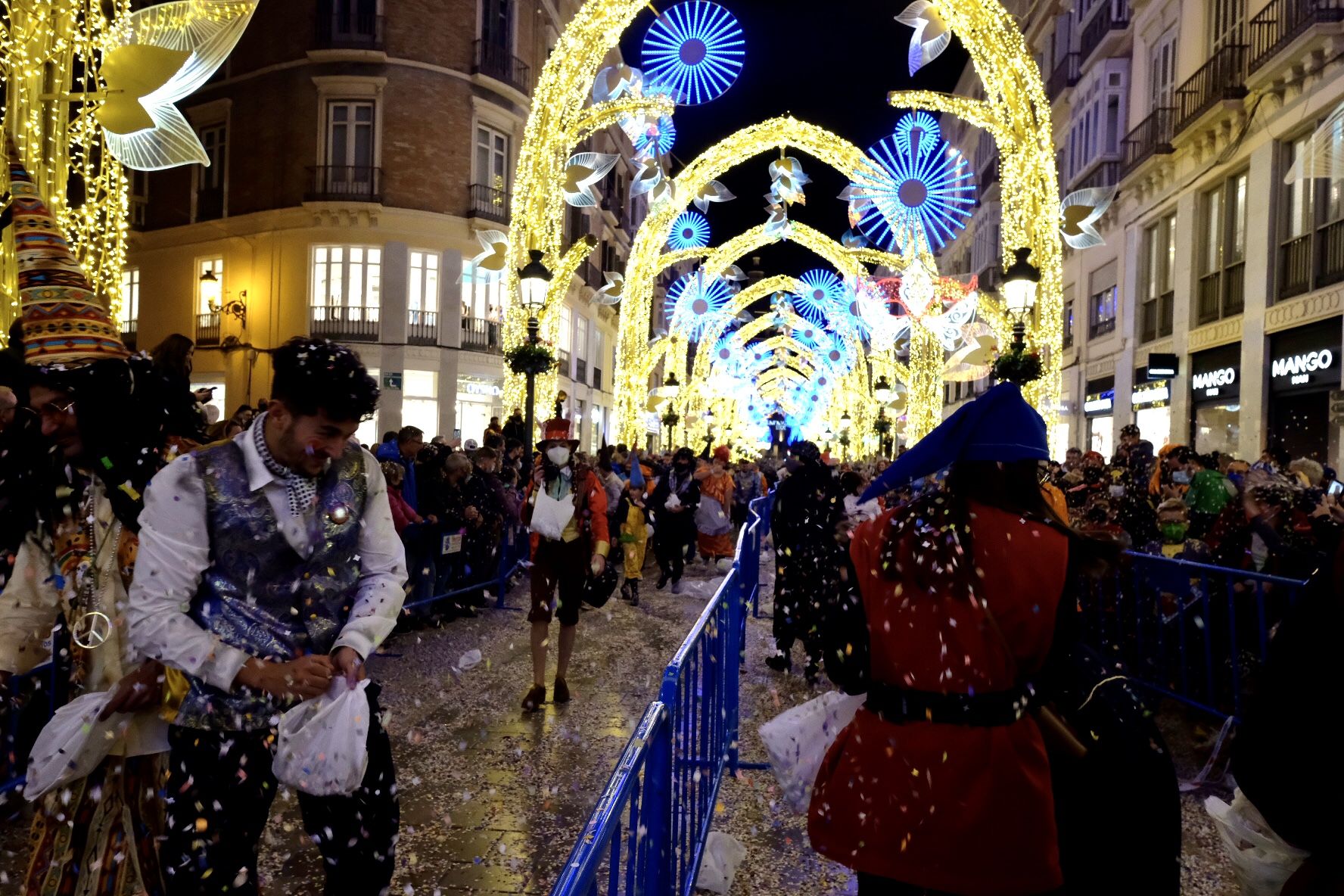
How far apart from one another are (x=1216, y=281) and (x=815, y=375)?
41849mm

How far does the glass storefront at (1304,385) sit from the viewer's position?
14523 millimetres

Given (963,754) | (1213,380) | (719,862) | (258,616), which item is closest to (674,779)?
(719,862)

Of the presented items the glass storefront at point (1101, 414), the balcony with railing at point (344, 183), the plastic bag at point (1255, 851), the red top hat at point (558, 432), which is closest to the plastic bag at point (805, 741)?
Result: the plastic bag at point (1255, 851)

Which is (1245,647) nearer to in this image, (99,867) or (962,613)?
(962,613)

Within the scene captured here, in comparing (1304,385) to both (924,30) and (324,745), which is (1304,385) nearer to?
(924,30)

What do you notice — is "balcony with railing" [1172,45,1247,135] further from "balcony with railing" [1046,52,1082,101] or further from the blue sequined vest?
the blue sequined vest

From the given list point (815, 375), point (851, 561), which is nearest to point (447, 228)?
point (851, 561)

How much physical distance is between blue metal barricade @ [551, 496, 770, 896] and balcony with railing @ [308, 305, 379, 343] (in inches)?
917

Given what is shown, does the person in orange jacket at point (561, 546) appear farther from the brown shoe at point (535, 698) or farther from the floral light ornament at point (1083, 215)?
the floral light ornament at point (1083, 215)

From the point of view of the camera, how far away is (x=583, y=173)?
564 inches

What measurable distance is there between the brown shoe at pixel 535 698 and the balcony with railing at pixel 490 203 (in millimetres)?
23497

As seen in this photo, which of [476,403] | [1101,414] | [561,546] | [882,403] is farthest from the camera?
[882,403]

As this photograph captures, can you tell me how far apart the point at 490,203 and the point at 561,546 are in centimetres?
2382

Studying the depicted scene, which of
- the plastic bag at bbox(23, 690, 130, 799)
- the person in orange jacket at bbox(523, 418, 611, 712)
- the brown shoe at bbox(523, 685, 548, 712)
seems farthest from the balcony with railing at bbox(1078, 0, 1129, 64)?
the plastic bag at bbox(23, 690, 130, 799)
